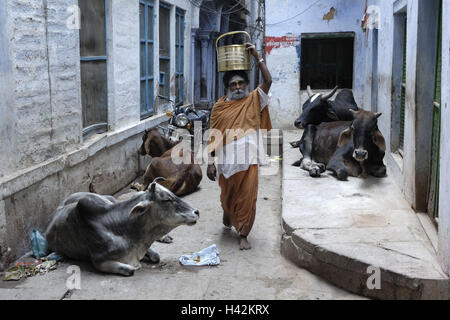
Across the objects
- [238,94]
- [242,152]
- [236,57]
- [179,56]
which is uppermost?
[179,56]

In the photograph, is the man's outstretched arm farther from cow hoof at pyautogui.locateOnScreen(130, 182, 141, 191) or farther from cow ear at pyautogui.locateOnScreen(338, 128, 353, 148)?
cow hoof at pyautogui.locateOnScreen(130, 182, 141, 191)

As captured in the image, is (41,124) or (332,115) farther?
(332,115)

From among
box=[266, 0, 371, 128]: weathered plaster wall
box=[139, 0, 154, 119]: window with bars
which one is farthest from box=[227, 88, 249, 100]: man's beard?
box=[266, 0, 371, 128]: weathered plaster wall

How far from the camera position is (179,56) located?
39.1 feet

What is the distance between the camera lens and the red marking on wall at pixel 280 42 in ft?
38.2

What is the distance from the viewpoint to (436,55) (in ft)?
16.5

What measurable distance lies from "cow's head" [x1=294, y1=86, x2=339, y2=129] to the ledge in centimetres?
271

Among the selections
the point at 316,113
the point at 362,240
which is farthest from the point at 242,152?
the point at 316,113

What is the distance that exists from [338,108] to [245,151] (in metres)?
3.93

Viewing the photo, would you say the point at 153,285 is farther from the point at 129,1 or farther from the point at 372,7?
the point at 372,7

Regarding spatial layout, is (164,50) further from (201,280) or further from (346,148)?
(201,280)

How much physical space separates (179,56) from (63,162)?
6853 mm

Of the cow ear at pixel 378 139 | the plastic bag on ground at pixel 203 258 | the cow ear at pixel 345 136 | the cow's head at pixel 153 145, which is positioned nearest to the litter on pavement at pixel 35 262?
the plastic bag on ground at pixel 203 258

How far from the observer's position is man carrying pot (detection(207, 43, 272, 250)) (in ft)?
16.6
